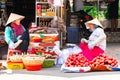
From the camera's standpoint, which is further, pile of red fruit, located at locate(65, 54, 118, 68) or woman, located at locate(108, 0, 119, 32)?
woman, located at locate(108, 0, 119, 32)

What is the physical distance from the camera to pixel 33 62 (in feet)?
28.5

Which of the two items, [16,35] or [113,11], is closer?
[16,35]

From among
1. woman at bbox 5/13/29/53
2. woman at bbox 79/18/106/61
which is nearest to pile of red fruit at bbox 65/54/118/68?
woman at bbox 79/18/106/61

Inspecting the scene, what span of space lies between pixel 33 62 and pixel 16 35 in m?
1.31

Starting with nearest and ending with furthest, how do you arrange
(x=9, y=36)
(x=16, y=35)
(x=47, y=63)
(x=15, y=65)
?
(x=15, y=65)
(x=47, y=63)
(x=9, y=36)
(x=16, y=35)

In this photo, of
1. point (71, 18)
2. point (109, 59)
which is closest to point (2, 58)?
point (109, 59)

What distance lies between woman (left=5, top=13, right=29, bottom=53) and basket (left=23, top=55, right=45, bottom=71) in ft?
2.56

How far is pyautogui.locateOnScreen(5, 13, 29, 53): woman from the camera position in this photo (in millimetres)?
9516

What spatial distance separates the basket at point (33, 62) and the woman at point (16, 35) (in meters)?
0.78

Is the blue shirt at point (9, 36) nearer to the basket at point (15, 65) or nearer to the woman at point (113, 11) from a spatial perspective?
the basket at point (15, 65)

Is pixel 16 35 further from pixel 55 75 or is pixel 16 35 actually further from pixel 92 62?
pixel 92 62

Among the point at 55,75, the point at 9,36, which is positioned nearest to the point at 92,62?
the point at 55,75

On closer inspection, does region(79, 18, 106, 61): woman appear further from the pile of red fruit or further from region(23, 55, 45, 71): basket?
region(23, 55, 45, 71): basket

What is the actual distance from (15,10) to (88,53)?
7915mm
